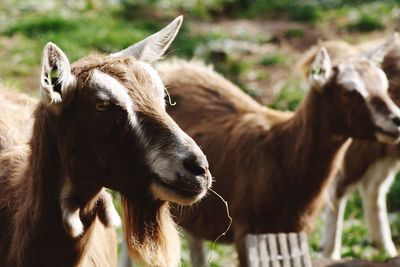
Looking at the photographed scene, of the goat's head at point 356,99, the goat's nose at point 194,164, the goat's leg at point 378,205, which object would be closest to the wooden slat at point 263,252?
the goat's head at point 356,99

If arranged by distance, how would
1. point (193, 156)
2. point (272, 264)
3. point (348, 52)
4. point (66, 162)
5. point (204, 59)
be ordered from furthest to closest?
point (204, 59)
point (348, 52)
point (272, 264)
point (66, 162)
point (193, 156)

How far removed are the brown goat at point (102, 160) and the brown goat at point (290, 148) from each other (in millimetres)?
2647

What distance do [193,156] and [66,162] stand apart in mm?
689

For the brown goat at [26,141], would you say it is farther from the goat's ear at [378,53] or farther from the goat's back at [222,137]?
the goat's ear at [378,53]

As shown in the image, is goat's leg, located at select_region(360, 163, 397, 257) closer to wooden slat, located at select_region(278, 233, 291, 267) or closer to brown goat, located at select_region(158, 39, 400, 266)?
brown goat, located at select_region(158, 39, 400, 266)

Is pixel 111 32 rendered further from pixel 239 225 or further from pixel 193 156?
pixel 193 156

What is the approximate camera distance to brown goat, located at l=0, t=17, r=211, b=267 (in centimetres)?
404

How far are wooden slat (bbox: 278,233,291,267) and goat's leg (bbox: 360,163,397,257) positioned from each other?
2546 millimetres

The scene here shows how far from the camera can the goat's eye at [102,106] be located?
163 inches

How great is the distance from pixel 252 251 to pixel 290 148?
4.09 feet

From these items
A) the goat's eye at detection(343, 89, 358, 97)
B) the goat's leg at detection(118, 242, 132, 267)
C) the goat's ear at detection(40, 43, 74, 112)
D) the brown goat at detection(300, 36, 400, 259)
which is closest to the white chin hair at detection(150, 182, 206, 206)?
the goat's ear at detection(40, 43, 74, 112)

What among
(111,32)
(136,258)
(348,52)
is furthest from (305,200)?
(111,32)

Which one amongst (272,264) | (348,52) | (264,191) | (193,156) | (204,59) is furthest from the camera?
(204,59)

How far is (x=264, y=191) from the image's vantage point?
23.2 feet
